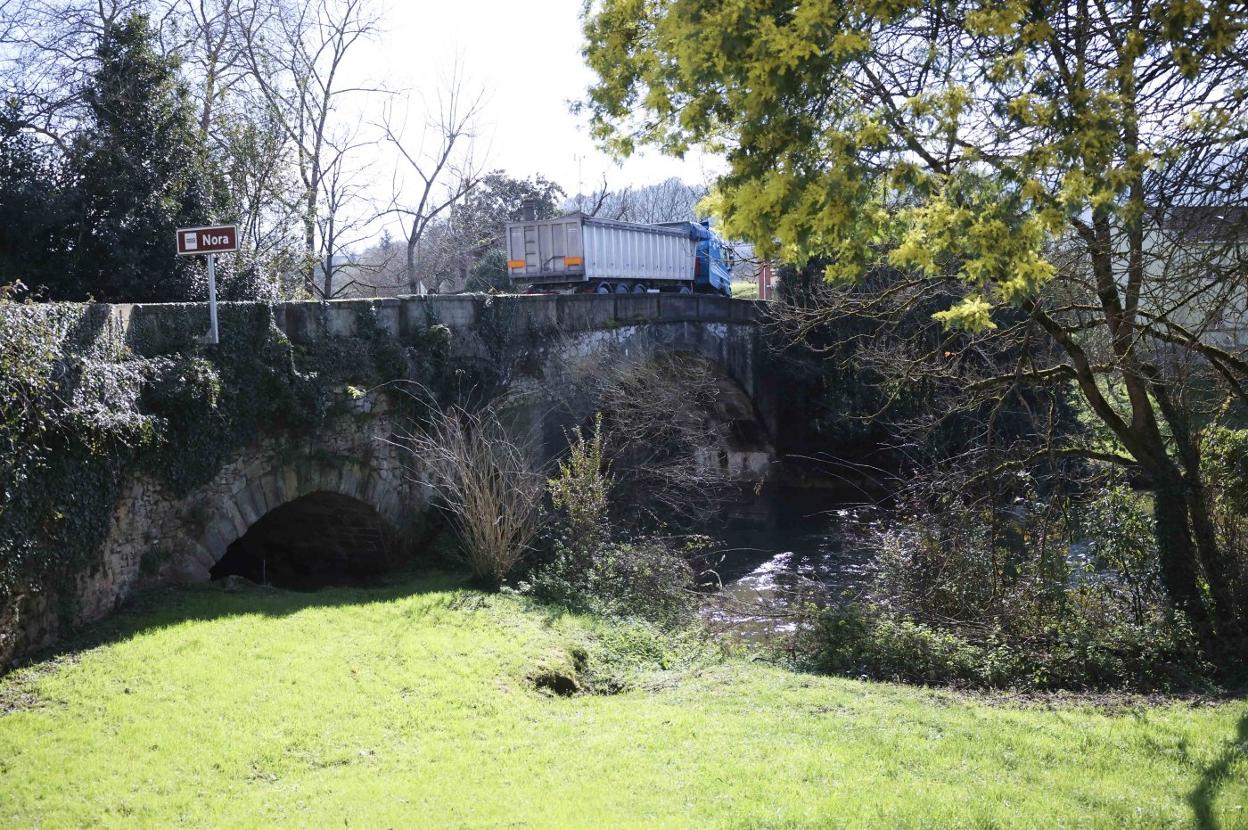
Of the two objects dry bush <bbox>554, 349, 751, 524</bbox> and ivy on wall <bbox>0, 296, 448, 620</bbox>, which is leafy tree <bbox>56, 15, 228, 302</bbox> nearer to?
ivy on wall <bbox>0, 296, 448, 620</bbox>

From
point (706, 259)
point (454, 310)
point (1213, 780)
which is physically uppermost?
point (706, 259)

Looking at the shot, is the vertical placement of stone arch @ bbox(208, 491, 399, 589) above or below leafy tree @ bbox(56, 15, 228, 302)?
below

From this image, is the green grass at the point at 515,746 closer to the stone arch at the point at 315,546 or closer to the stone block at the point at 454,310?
the stone arch at the point at 315,546

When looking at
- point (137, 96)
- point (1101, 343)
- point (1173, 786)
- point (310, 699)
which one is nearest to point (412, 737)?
point (310, 699)

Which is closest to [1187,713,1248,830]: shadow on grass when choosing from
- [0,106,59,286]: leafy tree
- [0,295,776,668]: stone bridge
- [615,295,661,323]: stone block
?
[0,295,776,668]: stone bridge

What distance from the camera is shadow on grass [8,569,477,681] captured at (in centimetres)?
823

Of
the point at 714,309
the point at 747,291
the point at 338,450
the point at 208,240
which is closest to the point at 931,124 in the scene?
the point at 208,240

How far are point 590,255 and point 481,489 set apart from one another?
10.3m

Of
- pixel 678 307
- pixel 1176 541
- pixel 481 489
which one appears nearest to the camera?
pixel 1176 541

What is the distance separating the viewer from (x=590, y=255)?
842 inches

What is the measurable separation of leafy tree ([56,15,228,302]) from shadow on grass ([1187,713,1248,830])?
42.0ft

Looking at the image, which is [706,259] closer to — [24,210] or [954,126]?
[24,210]

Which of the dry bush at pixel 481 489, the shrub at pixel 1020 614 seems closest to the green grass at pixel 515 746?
the shrub at pixel 1020 614

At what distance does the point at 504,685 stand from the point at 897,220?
16.7ft
